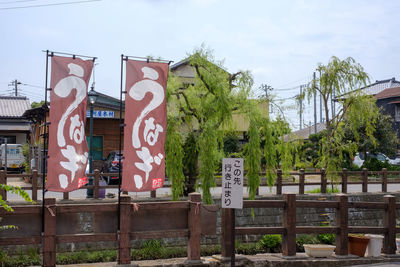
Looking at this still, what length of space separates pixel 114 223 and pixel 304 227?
159 inches

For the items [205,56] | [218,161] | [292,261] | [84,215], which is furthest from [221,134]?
[292,261]

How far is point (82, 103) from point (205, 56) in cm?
664

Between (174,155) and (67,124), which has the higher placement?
(67,124)

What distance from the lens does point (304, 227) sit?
9.77 metres

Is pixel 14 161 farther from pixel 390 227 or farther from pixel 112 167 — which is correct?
pixel 390 227

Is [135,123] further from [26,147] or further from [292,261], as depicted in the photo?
[26,147]

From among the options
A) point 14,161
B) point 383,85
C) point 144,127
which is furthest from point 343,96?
point 383,85

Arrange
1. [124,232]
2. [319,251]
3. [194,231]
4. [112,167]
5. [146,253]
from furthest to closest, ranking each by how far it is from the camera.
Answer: [112,167], [146,253], [319,251], [194,231], [124,232]

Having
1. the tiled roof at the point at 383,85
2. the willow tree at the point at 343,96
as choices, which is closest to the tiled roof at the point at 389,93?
the tiled roof at the point at 383,85

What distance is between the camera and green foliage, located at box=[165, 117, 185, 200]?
13.5 meters

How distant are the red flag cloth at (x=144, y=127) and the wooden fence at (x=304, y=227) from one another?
1616 mm

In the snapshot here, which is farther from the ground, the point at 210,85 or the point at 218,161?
the point at 210,85

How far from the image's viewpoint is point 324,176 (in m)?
19.3

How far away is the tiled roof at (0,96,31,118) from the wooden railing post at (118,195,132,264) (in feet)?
104
